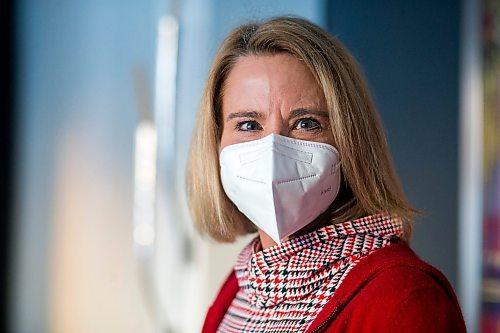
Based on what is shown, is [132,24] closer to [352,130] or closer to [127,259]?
[127,259]

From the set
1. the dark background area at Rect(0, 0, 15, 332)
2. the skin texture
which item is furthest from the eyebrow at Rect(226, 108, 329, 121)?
the dark background area at Rect(0, 0, 15, 332)

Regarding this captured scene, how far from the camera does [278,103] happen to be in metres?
1.26

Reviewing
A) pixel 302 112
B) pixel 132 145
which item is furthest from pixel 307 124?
pixel 132 145

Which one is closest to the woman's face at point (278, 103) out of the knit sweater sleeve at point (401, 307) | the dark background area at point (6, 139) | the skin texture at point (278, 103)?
the skin texture at point (278, 103)

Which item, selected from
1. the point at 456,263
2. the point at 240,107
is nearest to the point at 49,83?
the point at 456,263

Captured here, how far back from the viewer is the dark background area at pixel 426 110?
8.19 feet

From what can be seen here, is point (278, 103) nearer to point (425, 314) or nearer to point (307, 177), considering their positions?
point (307, 177)

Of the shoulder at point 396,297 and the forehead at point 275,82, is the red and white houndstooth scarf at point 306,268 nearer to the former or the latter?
the shoulder at point 396,297

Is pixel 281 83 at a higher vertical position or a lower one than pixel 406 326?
higher

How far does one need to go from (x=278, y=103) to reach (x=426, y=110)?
53.5 inches

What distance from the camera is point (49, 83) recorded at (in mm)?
3320

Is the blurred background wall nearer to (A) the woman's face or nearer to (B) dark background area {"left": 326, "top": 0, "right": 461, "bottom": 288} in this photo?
(B) dark background area {"left": 326, "top": 0, "right": 461, "bottom": 288}

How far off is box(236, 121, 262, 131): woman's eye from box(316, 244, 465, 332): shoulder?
0.27 m

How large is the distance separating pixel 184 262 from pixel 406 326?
1.89 m
